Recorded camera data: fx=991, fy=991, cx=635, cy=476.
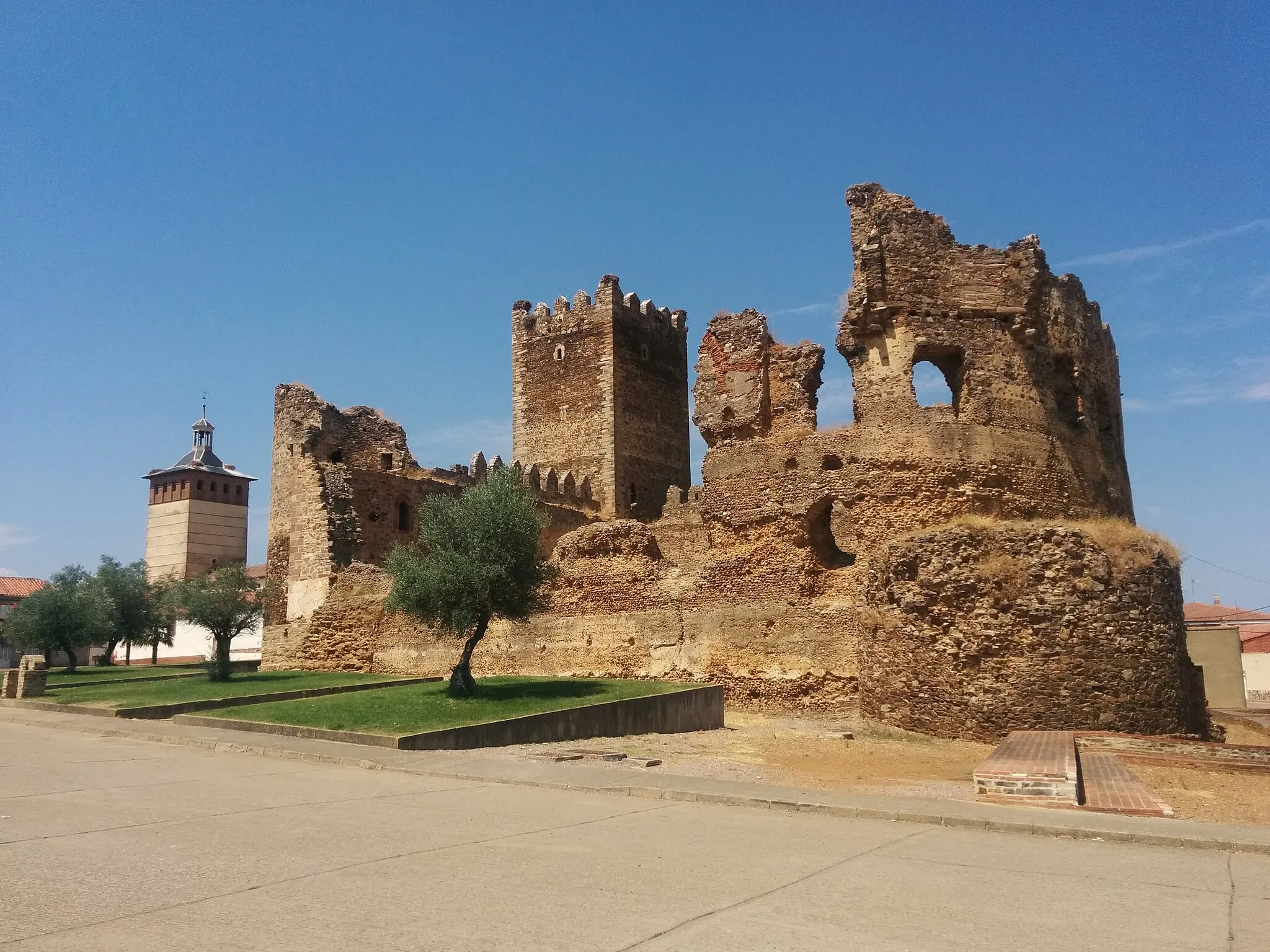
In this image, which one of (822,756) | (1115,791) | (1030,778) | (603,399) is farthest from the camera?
(603,399)

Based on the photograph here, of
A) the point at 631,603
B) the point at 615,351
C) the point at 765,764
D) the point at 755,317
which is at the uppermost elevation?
the point at 615,351

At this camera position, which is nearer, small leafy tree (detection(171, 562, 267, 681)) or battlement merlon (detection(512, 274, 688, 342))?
small leafy tree (detection(171, 562, 267, 681))

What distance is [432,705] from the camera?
15.5 metres

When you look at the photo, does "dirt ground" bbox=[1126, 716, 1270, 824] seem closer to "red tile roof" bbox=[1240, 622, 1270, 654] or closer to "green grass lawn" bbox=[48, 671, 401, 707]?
"green grass lawn" bbox=[48, 671, 401, 707]

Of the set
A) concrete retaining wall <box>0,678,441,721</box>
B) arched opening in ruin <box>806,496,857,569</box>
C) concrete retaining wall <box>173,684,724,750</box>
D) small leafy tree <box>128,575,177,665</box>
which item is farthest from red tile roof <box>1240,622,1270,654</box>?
small leafy tree <box>128,575,177,665</box>

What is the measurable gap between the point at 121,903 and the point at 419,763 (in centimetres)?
612

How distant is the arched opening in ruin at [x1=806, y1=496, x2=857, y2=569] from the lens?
62.6 ft

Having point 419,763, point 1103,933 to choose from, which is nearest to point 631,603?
point 419,763

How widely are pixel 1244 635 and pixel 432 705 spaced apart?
138 ft

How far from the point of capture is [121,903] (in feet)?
16.1

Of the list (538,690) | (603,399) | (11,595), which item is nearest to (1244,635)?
(603,399)

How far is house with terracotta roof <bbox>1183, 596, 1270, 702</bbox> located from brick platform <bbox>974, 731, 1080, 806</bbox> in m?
24.1

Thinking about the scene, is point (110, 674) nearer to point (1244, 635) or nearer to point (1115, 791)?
point (1115, 791)

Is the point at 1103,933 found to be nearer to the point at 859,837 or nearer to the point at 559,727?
the point at 859,837
